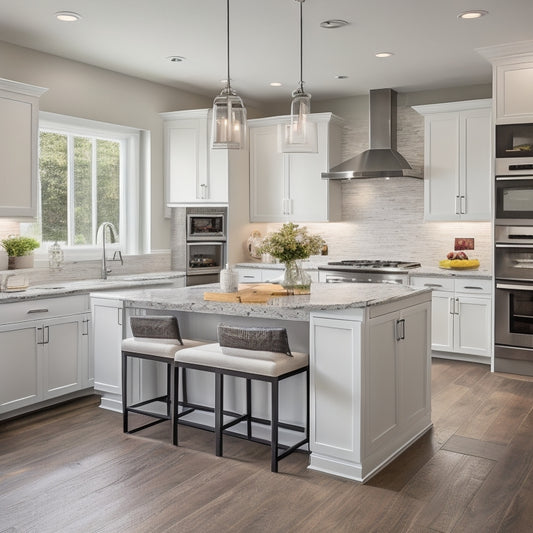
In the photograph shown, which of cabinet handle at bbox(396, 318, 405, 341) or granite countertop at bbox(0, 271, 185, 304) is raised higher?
granite countertop at bbox(0, 271, 185, 304)

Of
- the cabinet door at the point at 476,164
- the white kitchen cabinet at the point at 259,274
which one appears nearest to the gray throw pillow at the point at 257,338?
the white kitchen cabinet at the point at 259,274

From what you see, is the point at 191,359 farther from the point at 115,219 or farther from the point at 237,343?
the point at 115,219

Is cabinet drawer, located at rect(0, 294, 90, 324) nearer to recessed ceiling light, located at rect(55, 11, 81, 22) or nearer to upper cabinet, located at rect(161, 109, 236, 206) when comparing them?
recessed ceiling light, located at rect(55, 11, 81, 22)

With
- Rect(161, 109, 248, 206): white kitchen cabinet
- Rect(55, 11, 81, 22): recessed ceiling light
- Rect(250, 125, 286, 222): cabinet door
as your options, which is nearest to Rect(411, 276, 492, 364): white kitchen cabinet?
Rect(250, 125, 286, 222): cabinet door

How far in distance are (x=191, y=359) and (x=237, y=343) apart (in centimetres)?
33

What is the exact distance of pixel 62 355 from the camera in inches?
182

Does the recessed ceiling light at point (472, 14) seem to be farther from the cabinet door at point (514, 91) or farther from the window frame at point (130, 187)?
the window frame at point (130, 187)

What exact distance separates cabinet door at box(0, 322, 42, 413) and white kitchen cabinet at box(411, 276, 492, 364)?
362 cm

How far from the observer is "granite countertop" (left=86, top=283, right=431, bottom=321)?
334 cm

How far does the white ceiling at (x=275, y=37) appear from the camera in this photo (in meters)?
4.20

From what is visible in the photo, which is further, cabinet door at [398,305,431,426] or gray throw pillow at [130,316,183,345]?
gray throw pillow at [130,316,183,345]

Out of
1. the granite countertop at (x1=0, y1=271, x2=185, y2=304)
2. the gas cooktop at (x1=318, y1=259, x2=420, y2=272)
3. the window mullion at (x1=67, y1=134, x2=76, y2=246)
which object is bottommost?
the granite countertop at (x1=0, y1=271, x2=185, y2=304)

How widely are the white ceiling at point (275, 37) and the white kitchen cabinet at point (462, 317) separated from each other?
80.1 inches

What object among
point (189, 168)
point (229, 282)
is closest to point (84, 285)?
point (229, 282)
